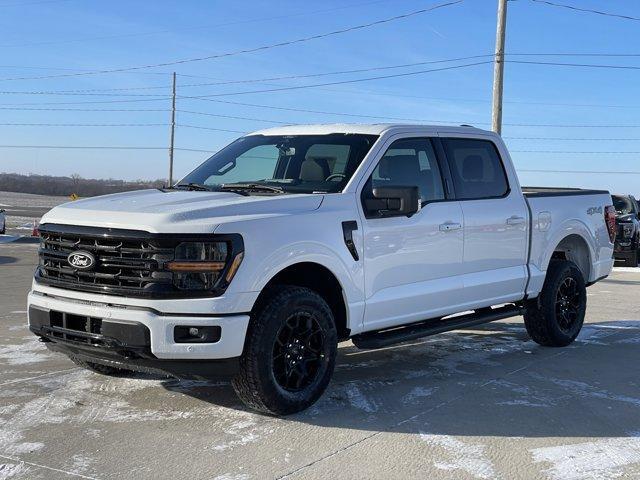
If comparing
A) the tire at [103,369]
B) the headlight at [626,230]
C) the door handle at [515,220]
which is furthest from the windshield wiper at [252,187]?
the headlight at [626,230]

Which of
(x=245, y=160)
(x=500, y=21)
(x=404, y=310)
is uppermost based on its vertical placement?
(x=500, y=21)

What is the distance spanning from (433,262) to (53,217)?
2.89 metres

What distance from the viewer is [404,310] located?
5746 millimetres

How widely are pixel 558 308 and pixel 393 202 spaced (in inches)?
120

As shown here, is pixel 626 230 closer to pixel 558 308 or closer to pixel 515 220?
pixel 558 308

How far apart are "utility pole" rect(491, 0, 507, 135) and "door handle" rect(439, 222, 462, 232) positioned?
11.6m

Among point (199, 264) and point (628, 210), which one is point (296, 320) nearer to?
point (199, 264)

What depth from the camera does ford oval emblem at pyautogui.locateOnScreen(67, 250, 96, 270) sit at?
4676 mm

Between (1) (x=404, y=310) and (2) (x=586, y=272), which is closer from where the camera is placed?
(1) (x=404, y=310)

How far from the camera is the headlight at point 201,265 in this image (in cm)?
445

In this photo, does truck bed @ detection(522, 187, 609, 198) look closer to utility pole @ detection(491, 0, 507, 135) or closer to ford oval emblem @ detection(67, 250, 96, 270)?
ford oval emblem @ detection(67, 250, 96, 270)

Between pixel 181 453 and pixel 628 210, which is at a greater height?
pixel 628 210

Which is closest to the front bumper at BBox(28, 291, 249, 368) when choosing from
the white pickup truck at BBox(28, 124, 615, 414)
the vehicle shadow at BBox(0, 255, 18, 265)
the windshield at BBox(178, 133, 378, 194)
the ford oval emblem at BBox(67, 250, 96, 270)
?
the white pickup truck at BBox(28, 124, 615, 414)

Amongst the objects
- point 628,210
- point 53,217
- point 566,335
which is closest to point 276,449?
point 53,217
